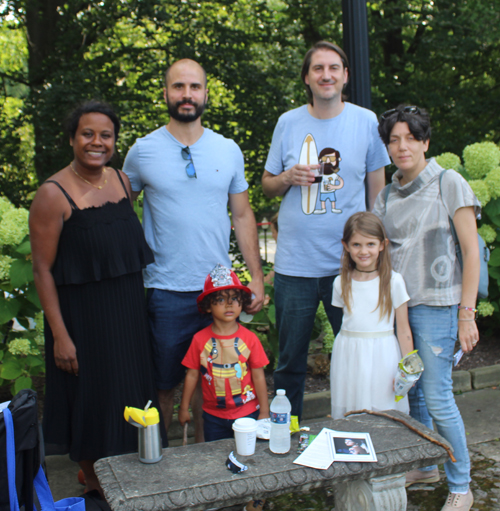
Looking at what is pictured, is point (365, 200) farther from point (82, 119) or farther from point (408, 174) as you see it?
point (82, 119)

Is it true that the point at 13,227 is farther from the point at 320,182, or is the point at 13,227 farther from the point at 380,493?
the point at 380,493

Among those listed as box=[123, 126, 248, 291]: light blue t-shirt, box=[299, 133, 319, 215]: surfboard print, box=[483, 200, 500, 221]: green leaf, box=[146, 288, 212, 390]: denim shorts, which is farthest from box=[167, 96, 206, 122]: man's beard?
box=[483, 200, 500, 221]: green leaf

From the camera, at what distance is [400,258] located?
311cm

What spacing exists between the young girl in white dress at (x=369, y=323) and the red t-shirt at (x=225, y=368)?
511 mm

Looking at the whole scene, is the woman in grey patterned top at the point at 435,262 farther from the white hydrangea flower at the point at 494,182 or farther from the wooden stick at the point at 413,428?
the white hydrangea flower at the point at 494,182

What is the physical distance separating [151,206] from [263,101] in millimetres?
5119

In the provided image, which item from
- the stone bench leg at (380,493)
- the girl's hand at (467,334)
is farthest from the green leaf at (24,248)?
the girl's hand at (467,334)

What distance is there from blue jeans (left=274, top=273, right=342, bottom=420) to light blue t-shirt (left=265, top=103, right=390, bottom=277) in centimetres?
8

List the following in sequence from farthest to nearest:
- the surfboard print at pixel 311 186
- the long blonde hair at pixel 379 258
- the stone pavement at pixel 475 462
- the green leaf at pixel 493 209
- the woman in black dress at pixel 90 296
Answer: the green leaf at pixel 493 209, the surfboard print at pixel 311 186, the stone pavement at pixel 475 462, the long blonde hair at pixel 379 258, the woman in black dress at pixel 90 296

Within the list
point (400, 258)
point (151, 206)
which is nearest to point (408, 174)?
point (400, 258)

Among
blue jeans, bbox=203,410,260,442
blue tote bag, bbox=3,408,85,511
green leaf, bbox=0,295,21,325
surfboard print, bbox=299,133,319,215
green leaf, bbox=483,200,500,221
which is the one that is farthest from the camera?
green leaf, bbox=483,200,500,221

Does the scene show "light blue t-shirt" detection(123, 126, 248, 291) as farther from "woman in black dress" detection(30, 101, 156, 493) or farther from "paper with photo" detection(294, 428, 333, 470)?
"paper with photo" detection(294, 428, 333, 470)

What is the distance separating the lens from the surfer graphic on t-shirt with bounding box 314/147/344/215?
339 centimetres

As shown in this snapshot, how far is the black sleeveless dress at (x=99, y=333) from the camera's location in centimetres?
290
